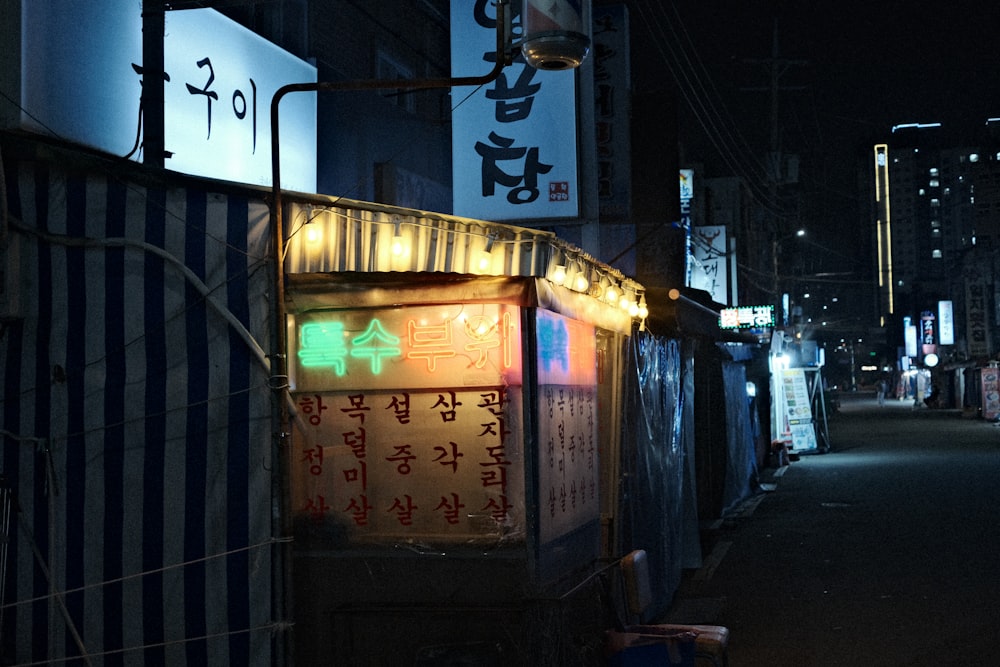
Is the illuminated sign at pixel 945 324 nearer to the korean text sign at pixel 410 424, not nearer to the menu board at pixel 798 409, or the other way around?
the menu board at pixel 798 409

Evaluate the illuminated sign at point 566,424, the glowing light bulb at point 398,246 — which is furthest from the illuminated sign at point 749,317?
the glowing light bulb at point 398,246

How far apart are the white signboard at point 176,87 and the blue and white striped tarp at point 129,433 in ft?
3.40

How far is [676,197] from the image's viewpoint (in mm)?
13914

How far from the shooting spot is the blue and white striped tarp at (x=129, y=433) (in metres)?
6.59

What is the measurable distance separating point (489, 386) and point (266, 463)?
1.63 meters

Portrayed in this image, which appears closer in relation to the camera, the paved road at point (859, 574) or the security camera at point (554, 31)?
the security camera at point (554, 31)

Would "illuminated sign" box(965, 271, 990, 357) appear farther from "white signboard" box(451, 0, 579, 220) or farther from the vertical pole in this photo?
the vertical pole

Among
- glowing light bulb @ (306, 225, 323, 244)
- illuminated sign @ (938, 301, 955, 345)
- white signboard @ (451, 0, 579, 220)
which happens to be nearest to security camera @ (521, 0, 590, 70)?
glowing light bulb @ (306, 225, 323, 244)

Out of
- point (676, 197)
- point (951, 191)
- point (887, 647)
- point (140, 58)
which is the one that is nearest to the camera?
point (140, 58)

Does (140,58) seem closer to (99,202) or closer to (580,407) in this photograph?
(99,202)

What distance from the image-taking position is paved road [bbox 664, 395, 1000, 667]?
9.55 m

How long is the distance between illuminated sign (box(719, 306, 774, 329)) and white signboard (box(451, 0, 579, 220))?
1914 cm

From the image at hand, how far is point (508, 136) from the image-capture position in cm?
1137

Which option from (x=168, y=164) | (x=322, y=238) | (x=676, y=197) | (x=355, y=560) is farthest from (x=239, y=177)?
(x=676, y=197)
